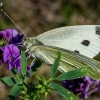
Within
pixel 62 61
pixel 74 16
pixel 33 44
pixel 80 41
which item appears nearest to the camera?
pixel 33 44

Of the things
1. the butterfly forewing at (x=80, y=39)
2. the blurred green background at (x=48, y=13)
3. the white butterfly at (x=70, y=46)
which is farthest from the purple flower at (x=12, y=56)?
the blurred green background at (x=48, y=13)

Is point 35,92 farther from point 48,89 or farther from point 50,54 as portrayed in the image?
point 50,54

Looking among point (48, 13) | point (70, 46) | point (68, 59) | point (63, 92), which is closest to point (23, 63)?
point (63, 92)

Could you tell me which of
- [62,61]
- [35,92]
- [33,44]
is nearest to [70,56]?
[62,61]

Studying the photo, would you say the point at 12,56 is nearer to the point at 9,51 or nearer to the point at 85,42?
the point at 9,51

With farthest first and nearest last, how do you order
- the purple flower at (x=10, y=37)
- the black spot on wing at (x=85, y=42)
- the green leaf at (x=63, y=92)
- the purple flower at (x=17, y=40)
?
the black spot on wing at (x=85, y=42) → the purple flower at (x=17, y=40) → the purple flower at (x=10, y=37) → the green leaf at (x=63, y=92)

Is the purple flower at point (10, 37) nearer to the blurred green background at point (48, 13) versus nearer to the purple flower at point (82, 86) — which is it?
the purple flower at point (82, 86)

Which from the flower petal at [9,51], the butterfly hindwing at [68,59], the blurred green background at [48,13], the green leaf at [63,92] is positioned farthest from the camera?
the blurred green background at [48,13]
